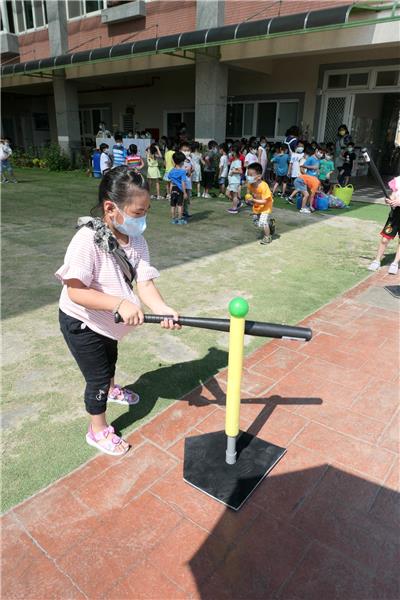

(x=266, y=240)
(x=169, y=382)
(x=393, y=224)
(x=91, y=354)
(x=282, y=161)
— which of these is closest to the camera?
(x=91, y=354)

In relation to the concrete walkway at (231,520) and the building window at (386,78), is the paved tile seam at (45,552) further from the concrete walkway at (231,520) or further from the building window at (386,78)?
the building window at (386,78)

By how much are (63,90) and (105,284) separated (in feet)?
68.5

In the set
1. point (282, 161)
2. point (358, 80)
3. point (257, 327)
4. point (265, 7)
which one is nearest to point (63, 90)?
point (265, 7)

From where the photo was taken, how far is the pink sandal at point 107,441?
8.38 feet

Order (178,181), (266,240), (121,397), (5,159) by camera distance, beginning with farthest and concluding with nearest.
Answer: (5,159)
(178,181)
(266,240)
(121,397)

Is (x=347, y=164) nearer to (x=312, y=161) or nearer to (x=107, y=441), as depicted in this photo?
(x=312, y=161)

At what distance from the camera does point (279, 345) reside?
13.0 ft

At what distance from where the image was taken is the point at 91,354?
237cm

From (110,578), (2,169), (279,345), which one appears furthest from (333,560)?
(2,169)

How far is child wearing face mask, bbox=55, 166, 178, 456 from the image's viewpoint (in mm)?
2098

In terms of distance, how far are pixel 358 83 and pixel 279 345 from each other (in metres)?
13.0

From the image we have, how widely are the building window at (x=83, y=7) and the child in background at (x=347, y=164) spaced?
40.0 feet

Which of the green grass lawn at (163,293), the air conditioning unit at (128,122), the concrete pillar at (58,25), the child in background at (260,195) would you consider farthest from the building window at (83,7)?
the child in background at (260,195)

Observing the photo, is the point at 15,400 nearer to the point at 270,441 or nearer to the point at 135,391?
the point at 135,391
